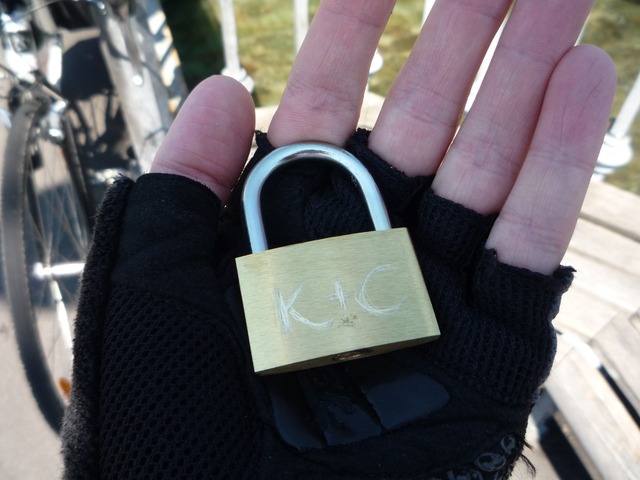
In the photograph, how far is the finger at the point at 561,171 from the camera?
1097 millimetres

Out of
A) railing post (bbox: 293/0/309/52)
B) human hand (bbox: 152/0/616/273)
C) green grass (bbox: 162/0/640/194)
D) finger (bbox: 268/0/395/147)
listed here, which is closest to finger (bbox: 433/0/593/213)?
human hand (bbox: 152/0/616/273)

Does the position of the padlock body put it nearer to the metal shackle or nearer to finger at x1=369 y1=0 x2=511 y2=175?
the metal shackle

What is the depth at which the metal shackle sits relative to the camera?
1.08 m

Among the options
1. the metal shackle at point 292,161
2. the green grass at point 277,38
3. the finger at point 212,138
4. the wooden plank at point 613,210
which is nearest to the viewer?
the metal shackle at point 292,161

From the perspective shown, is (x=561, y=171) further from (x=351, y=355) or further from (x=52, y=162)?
(x=52, y=162)

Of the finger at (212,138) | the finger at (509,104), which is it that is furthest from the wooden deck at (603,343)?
the finger at (212,138)

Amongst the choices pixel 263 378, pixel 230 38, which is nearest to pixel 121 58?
pixel 230 38

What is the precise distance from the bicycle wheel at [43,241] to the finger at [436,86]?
1.29m

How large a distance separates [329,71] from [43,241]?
1435 mm

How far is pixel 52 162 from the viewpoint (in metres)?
2.27

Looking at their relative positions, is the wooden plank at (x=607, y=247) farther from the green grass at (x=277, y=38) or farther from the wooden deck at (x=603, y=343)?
the green grass at (x=277, y=38)

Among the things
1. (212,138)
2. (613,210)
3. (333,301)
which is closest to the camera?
(333,301)

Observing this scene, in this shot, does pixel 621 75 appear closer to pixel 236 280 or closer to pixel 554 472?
pixel 554 472

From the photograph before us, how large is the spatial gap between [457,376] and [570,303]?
42.1 inches
